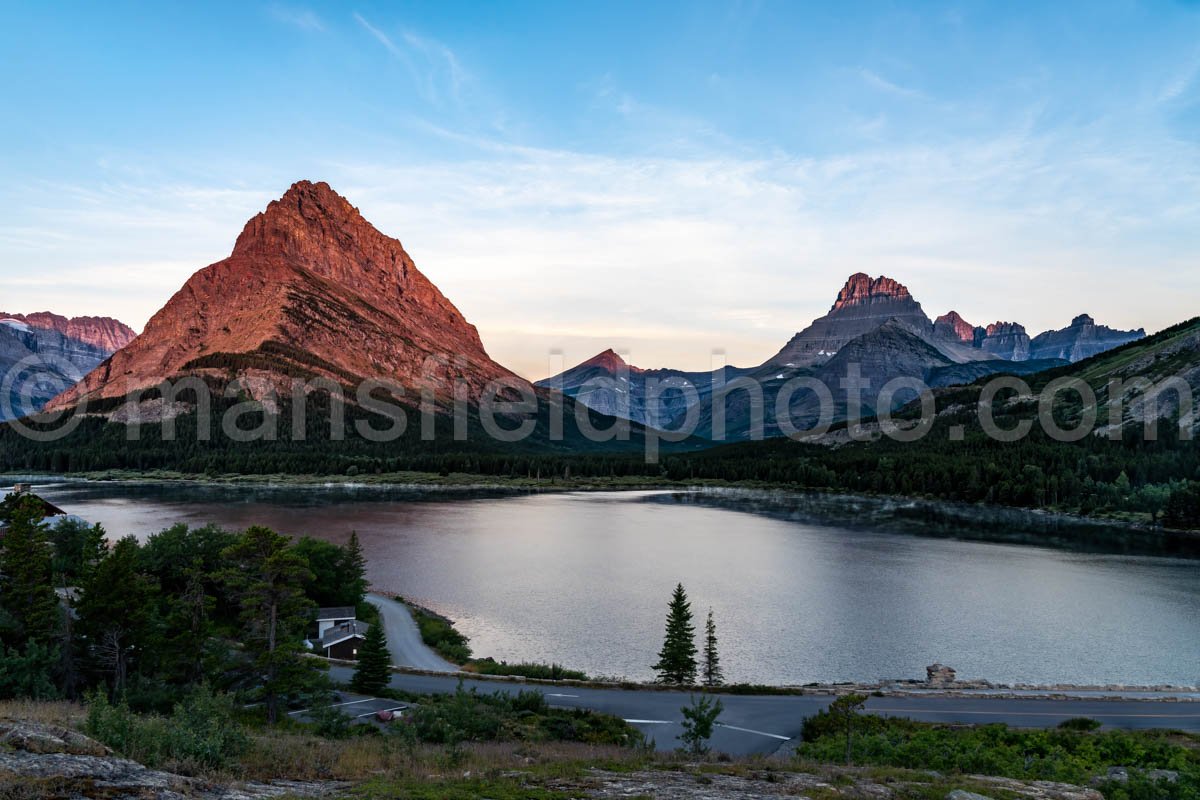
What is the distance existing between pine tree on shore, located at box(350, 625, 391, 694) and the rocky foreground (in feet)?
78.1

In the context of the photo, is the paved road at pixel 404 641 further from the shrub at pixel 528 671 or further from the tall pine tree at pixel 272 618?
the tall pine tree at pixel 272 618

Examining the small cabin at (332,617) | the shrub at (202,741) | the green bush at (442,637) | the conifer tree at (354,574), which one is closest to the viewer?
the shrub at (202,741)

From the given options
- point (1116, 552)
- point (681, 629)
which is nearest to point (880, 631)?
point (681, 629)

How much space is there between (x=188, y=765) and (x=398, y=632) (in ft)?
149

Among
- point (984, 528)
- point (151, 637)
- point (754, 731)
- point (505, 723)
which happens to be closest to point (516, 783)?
point (505, 723)

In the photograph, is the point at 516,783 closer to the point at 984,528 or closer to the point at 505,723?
the point at 505,723

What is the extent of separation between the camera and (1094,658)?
5500 centimetres

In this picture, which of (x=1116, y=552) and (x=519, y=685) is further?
(x=1116, y=552)

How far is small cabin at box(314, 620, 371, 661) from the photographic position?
50844mm

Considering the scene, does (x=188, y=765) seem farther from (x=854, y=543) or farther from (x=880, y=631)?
(x=854, y=543)

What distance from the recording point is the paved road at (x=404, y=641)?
4897cm

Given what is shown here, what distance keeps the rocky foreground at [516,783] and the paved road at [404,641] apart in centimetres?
3297

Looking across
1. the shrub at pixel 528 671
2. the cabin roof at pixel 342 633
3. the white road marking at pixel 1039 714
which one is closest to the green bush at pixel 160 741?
the shrub at pixel 528 671

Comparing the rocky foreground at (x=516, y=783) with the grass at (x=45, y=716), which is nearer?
the rocky foreground at (x=516, y=783)
